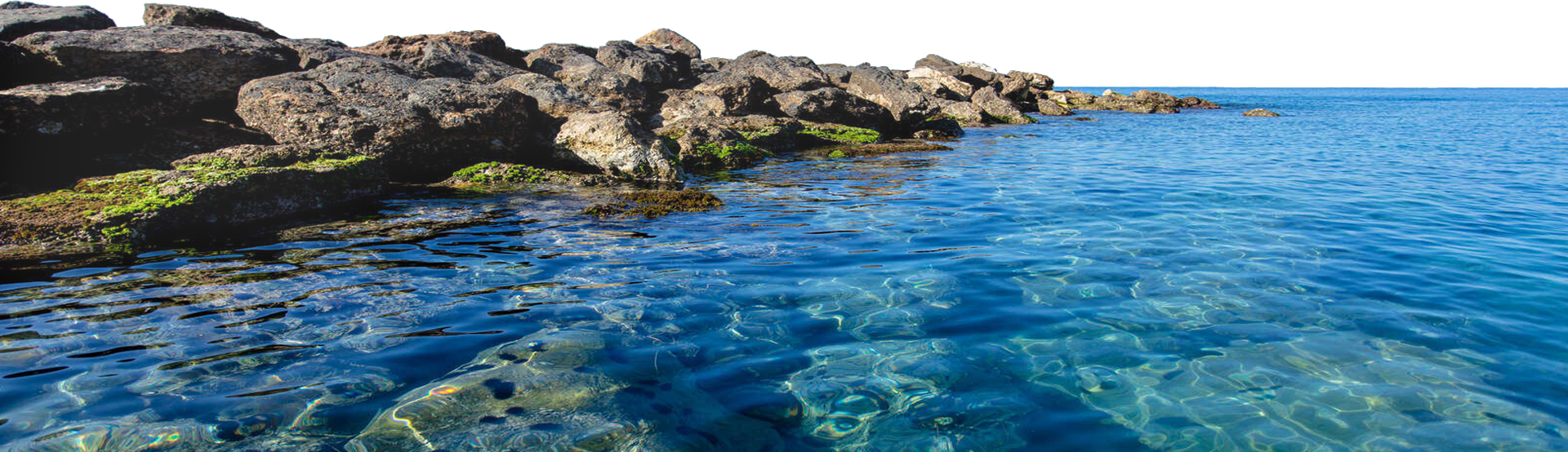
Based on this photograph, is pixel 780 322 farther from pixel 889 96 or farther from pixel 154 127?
pixel 889 96

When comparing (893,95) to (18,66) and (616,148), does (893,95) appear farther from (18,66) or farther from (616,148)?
(18,66)

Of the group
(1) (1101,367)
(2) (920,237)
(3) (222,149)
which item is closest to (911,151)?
(2) (920,237)

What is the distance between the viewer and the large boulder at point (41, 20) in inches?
623

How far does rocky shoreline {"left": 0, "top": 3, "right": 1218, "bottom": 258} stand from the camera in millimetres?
10328

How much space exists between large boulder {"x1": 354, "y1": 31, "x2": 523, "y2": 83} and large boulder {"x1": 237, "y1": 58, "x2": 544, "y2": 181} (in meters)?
3.85

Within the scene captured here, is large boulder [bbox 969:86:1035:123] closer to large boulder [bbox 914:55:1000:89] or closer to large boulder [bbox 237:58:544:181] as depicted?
large boulder [bbox 914:55:1000:89]

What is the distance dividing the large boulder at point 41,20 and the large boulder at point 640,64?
12.5 m

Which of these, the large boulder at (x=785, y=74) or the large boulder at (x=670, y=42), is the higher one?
the large boulder at (x=670, y=42)

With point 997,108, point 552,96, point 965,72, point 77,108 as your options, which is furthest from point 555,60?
point 965,72

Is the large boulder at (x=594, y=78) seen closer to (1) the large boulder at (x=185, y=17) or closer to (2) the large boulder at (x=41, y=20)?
(1) the large boulder at (x=185, y=17)

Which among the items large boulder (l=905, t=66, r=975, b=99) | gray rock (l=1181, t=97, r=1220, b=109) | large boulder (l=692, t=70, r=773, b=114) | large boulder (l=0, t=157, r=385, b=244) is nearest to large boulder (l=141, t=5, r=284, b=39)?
large boulder (l=0, t=157, r=385, b=244)

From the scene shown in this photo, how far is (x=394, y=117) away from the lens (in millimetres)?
14633

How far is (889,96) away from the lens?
29.9 meters

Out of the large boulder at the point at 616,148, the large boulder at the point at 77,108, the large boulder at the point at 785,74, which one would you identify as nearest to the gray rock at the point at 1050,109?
the large boulder at the point at 785,74
